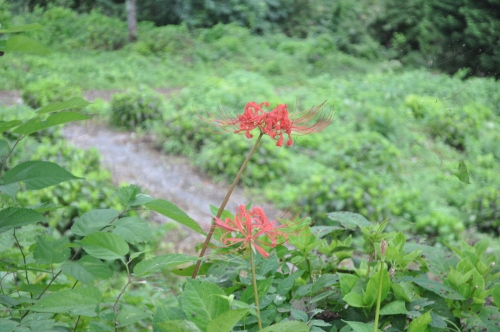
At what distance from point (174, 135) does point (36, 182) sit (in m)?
4.50

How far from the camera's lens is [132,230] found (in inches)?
31.2

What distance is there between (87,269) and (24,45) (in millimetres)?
314

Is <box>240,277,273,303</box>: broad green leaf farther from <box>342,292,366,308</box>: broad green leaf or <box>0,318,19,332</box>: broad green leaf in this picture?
<box>0,318,19,332</box>: broad green leaf

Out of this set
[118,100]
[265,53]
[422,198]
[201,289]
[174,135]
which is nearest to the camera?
[201,289]

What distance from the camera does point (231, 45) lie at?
10.2 m

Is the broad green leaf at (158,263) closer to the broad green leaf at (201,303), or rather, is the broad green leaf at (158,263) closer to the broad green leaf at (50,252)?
the broad green leaf at (201,303)

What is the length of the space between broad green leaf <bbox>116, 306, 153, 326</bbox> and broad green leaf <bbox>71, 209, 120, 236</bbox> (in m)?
0.12

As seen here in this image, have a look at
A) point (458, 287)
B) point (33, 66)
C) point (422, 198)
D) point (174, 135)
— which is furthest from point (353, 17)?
point (458, 287)

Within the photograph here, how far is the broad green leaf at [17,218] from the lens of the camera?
0.77 m

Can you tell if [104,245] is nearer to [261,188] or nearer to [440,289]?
[440,289]

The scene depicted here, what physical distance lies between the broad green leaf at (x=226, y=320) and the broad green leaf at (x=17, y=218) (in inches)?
12.6

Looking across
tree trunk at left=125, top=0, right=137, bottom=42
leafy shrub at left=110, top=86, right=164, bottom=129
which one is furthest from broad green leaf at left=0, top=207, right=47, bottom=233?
tree trunk at left=125, top=0, right=137, bottom=42

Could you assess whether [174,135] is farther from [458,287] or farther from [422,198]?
[458,287]

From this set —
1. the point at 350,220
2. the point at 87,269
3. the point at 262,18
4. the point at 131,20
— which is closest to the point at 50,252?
the point at 87,269
